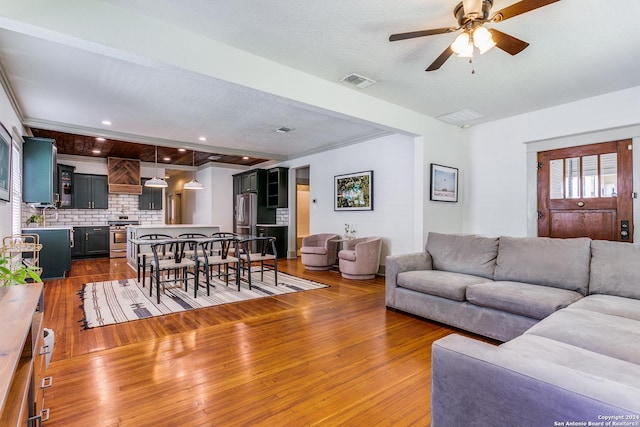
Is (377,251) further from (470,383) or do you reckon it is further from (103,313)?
(470,383)

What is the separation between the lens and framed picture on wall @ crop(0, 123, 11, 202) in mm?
3367

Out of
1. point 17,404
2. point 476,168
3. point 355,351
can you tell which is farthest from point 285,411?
point 476,168

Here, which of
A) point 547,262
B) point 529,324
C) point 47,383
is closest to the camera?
point 47,383

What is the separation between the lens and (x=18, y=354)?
944mm

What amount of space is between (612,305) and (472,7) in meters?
2.30

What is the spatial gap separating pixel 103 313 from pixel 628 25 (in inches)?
219

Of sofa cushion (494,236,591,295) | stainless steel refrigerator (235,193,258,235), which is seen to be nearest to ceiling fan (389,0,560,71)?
sofa cushion (494,236,591,295)

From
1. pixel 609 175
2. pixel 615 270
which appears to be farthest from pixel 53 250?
pixel 609 175

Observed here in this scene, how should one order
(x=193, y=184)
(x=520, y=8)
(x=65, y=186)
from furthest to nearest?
(x=65, y=186) → (x=193, y=184) → (x=520, y=8)

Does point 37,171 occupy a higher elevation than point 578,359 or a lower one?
higher

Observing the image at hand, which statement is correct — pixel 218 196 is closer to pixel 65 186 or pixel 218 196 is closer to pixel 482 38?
pixel 65 186

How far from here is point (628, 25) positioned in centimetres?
250

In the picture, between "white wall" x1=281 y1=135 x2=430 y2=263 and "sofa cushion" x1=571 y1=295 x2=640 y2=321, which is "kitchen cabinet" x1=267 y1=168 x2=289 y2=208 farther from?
"sofa cushion" x1=571 y1=295 x2=640 y2=321

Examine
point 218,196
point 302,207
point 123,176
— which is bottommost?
point 302,207
